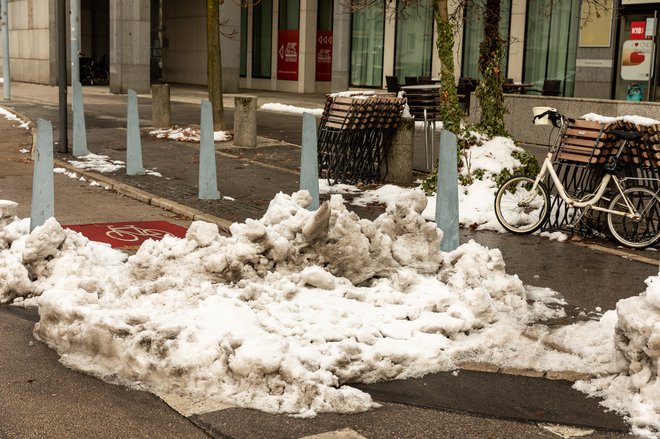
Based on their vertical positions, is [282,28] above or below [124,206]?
above

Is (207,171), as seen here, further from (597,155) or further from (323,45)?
(323,45)

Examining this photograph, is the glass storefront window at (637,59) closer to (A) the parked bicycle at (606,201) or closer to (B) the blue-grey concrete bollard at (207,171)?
(A) the parked bicycle at (606,201)

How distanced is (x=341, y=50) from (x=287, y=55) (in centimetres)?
604

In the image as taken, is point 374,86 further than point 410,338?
Yes

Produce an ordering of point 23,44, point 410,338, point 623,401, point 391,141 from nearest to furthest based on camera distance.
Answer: point 623,401 → point 410,338 → point 391,141 → point 23,44

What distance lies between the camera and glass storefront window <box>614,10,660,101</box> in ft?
73.2

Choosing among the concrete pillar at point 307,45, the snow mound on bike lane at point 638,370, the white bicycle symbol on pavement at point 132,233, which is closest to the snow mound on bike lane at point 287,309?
the snow mound on bike lane at point 638,370

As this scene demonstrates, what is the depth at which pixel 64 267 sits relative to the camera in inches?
278

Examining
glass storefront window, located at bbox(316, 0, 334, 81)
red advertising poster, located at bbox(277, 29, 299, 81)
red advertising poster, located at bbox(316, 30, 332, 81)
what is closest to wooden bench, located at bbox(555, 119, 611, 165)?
glass storefront window, located at bbox(316, 0, 334, 81)

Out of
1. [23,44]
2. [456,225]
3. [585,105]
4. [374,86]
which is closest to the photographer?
[456,225]

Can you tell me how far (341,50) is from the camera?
3325 centimetres

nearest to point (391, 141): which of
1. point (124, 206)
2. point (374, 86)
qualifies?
point (124, 206)

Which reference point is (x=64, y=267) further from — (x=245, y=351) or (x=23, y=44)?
(x=23, y=44)

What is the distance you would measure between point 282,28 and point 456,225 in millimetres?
31322
